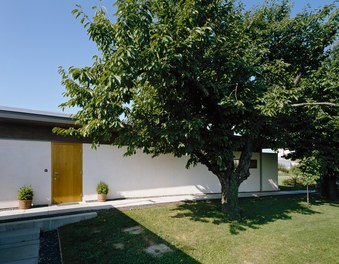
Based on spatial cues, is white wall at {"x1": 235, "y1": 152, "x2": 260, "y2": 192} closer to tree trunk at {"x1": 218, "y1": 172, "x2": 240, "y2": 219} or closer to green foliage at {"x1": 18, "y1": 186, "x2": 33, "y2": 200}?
tree trunk at {"x1": 218, "y1": 172, "x2": 240, "y2": 219}

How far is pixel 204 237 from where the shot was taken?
515 centimetres

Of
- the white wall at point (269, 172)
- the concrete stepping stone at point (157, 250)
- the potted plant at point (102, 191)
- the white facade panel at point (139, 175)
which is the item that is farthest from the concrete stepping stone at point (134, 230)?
the white wall at point (269, 172)

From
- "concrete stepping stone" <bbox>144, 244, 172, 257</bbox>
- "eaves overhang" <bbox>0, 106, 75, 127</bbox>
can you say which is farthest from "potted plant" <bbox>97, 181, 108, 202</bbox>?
"concrete stepping stone" <bbox>144, 244, 172, 257</bbox>

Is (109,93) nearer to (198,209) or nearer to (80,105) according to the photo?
(80,105)

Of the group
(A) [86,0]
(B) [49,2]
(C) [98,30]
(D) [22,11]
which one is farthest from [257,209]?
(D) [22,11]

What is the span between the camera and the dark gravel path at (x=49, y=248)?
13.8 feet

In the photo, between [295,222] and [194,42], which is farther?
[295,222]

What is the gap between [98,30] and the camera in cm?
459

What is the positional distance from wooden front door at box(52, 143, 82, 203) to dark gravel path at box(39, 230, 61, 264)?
92.1 inches

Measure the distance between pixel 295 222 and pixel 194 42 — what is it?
5829 mm

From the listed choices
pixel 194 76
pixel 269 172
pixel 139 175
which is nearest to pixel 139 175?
pixel 139 175

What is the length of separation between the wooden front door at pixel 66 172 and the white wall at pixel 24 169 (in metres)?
0.20

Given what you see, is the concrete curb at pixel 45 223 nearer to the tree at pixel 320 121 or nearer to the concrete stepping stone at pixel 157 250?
the concrete stepping stone at pixel 157 250

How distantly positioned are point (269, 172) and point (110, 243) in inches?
434
